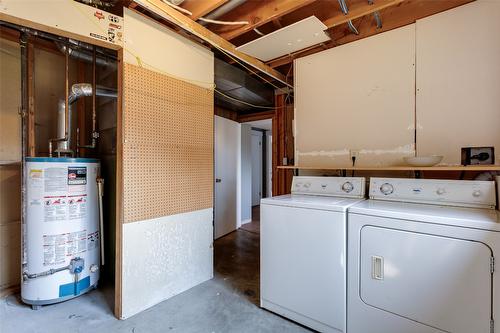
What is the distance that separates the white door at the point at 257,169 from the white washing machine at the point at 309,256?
426 centimetres

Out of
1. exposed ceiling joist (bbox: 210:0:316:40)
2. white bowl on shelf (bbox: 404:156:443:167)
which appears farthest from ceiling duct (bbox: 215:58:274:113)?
white bowl on shelf (bbox: 404:156:443:167)

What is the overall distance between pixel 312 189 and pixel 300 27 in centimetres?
141

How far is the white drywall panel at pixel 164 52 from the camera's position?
1.89 meters

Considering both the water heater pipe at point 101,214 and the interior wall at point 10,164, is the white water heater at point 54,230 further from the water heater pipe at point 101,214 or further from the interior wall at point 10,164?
the interior wall at point 10,164

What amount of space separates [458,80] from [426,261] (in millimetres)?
1382

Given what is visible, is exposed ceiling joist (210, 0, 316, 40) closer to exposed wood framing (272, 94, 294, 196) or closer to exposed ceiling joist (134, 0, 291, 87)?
exposed ceiling joist (134, 0, 291, 87)

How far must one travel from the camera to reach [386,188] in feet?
6.20

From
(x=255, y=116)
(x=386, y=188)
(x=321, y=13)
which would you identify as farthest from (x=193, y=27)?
(x=255, y=116)

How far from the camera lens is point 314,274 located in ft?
5.74

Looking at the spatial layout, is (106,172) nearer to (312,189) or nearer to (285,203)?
(285,203)

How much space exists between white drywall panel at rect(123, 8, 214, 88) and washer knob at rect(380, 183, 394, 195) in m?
1.90

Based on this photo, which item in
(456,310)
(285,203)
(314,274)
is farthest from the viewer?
(285,203)

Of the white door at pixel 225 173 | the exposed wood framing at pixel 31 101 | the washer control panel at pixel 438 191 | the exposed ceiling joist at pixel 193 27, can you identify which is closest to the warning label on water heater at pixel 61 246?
the exposed wood framing at pixel 31 101

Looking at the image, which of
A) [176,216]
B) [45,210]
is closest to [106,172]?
→ [45,210]
